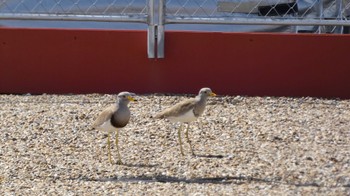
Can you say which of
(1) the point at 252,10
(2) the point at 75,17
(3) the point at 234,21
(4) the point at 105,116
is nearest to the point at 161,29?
(3) the point at 234,21

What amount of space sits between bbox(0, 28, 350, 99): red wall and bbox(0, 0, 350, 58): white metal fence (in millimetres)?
225

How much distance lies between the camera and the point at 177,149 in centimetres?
829

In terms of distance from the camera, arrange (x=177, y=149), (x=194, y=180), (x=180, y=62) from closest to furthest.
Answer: (x=194, y=180) → (x=177, y=149) → (x=180, y=62)

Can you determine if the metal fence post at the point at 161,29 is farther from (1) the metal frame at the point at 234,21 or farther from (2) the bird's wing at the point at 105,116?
(2) the bird's wing at the point at 105,116

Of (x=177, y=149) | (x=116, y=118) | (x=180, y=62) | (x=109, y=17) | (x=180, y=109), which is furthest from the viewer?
(x=180, y=62)

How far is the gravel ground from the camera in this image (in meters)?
7.06

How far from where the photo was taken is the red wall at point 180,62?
34.4 ft

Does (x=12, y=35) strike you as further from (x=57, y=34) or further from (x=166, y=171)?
(x=166, y=171)

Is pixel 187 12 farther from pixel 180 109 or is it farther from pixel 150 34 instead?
pixel 180 109

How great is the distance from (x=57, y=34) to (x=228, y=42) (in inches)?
75.5

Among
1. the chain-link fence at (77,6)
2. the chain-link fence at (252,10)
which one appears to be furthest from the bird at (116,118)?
the chain-link fence at (77,6)

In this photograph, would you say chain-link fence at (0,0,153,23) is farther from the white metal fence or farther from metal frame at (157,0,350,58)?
metal frame at (157,0,350,58)

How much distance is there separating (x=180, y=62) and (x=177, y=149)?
94.5 inches

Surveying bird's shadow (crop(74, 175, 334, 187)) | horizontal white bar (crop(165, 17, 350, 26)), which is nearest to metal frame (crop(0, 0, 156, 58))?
horizontal white bar (crop(165, 17, 350, 26))
